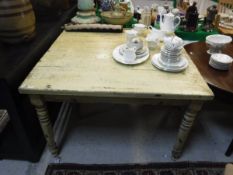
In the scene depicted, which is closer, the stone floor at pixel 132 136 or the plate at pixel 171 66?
the plate at pixel 171 66

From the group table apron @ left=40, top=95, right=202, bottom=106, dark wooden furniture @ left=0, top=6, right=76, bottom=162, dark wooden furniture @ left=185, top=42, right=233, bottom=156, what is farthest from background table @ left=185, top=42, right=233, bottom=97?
dark wooden furniture @ left=0, top=6, right=76, bottom=162

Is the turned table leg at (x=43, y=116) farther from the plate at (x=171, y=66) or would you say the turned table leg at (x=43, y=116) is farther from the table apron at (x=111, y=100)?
the plate at (x=171, y=66)

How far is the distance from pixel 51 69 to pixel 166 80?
24.0 inches

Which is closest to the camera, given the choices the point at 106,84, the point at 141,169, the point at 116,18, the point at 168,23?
the point at 106,84

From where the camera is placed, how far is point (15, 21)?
1092 millimetres

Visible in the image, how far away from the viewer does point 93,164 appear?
1275 mm

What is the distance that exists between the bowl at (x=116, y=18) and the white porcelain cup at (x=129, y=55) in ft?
1.87

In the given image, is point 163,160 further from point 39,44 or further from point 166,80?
point 39,44

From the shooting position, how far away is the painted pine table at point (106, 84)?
0.93 metres

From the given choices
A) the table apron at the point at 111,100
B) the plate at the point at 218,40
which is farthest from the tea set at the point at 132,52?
the plate at the point at 218,40

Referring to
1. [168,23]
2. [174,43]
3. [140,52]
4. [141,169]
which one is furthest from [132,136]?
[168,23]

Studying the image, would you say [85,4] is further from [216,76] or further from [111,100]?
[216,76]

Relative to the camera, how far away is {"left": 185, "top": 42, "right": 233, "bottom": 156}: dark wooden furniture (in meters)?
1.06

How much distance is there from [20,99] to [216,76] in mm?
1091
